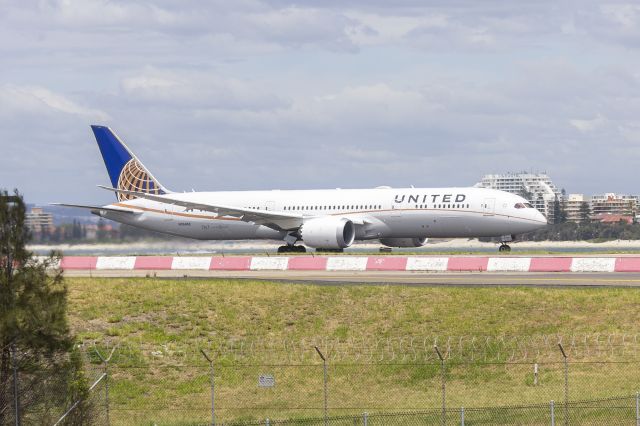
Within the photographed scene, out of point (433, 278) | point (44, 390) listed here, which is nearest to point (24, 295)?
point (44, 390)

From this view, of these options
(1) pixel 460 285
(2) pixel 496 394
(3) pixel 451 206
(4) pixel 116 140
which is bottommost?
(2) pixel 496 394

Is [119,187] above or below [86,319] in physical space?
above

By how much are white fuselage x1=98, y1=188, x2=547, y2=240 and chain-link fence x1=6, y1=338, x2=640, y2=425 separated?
30.9 metres

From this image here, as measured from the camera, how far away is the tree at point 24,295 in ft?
70.7

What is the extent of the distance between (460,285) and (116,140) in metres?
41.9

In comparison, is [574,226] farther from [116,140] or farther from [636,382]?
[636,382]

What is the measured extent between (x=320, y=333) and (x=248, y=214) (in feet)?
108

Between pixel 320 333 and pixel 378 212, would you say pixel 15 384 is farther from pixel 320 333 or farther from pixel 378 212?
pixel 378 212

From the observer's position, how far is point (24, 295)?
2169 cm

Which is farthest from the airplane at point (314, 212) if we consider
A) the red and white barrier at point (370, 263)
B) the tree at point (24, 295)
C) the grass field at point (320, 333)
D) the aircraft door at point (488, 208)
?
the tree at point (24, 295)

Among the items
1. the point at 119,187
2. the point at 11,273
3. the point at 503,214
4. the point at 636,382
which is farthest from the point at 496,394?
the point at 119,187

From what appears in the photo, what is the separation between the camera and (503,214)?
66.4m

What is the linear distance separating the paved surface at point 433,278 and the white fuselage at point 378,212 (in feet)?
44.0

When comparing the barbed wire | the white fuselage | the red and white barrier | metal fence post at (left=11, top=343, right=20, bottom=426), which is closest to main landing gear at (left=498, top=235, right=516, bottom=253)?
the white fuselage
